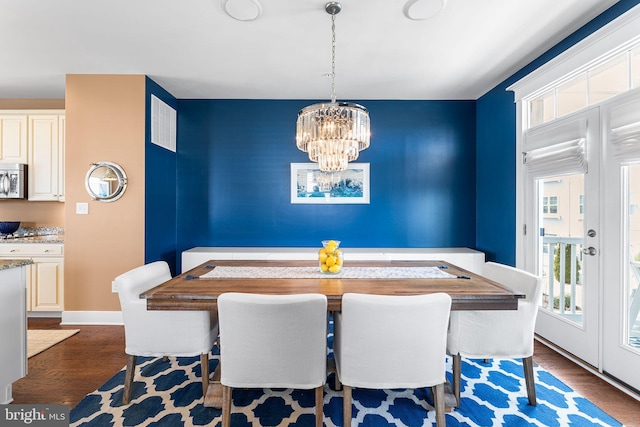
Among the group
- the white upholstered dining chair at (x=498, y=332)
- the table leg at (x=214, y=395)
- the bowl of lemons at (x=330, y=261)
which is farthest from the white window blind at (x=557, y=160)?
the table leg at (x=214, y=395)

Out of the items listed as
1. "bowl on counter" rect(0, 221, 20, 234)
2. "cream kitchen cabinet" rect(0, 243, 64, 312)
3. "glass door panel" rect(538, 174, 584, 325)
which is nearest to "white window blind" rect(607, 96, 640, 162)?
"glass door panel" rect(538, 174, 584, 325)

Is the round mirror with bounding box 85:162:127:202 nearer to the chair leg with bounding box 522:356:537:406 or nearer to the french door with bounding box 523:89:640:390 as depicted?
the chair leg with bounding box 522:356:537:406

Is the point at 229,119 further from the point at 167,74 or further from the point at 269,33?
the point at 269,33

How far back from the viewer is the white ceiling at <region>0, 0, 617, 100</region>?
84.1 inches

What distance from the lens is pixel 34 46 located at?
2.65 meters

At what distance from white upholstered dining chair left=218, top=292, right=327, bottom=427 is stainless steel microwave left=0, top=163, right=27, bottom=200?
382 centimetres

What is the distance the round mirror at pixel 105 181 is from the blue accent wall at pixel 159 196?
251 mm

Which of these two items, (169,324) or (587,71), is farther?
(587,71)

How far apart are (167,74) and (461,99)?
3638 mm

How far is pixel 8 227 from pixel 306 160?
3.74 m

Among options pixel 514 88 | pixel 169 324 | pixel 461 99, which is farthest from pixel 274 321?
pixel 461 99

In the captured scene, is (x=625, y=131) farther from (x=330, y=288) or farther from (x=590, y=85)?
(x=330, y=288)
